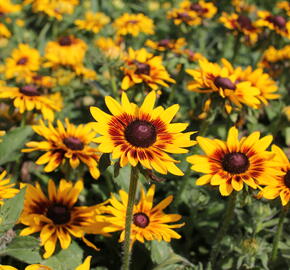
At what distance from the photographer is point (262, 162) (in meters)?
1.80

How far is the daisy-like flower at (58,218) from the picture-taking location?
184 cm

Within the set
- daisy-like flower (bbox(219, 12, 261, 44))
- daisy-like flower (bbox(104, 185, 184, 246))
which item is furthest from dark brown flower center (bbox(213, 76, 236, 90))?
daisy-like flower (bbox(219, 12, 261, 44))

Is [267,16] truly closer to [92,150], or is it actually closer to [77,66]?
[77,66]

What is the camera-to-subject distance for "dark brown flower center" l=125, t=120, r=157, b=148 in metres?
1.50

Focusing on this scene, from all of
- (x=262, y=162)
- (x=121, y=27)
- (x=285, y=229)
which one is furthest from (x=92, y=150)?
(x=121, y=27)

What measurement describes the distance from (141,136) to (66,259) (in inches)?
28.8

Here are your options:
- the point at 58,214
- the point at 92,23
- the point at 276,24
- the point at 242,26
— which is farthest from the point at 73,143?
the point at 92,23

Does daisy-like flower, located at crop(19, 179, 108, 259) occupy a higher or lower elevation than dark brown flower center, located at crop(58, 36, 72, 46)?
lower

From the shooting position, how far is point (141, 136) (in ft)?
4.93

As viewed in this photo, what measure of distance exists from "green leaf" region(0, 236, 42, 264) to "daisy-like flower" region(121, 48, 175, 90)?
34.8 inches

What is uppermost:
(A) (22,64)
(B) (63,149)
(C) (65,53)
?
(C) (65,53)

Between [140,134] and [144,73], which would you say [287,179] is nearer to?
[140,134]

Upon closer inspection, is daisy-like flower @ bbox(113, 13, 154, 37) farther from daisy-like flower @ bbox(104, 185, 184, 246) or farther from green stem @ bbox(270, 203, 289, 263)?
green stem @ bbox(270, 203, 289, 263)

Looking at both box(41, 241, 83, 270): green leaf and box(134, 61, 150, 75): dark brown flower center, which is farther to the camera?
box(134, 61, 150, 75): dark brown flower center
